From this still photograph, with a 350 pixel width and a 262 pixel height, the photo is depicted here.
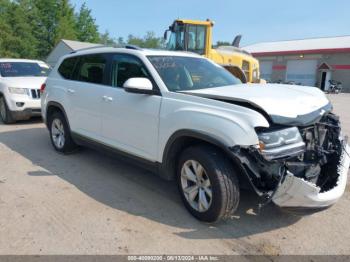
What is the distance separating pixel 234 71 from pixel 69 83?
6.66 metres

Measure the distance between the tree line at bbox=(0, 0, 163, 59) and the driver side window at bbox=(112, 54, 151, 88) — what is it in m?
37.2

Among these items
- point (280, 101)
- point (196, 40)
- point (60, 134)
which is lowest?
point (60, 134)

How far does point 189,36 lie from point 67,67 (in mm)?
6512

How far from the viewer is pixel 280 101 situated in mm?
3395

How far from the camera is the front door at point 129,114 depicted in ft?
13.4

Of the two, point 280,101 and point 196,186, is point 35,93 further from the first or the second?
point 280,101

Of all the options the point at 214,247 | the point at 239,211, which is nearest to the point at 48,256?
the point at 214,247

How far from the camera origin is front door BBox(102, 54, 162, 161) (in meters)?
4.07

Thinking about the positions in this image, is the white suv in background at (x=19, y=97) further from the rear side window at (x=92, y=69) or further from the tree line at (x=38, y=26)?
the tree line at (x=38, y=26)

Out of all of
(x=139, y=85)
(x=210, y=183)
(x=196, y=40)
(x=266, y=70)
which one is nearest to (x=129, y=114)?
(x=139, y=85)

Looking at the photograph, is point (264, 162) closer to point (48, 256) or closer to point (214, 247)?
point (214, 247)

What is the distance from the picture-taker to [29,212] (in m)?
3.85

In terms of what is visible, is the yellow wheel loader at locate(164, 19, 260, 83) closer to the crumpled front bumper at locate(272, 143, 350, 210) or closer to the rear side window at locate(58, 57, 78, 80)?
the rear side window at locate(58, 57, 78, 80)

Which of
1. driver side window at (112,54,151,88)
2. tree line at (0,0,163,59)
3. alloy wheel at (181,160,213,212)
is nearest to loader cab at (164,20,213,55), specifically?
driver side window at (112,54,151,88)
